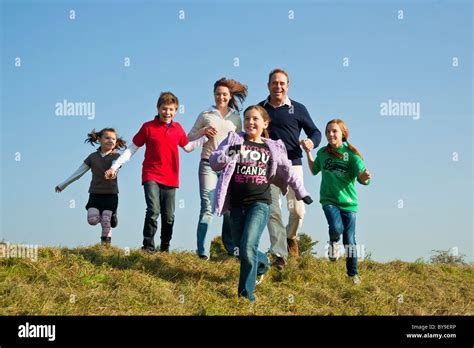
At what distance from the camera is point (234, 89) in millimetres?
10117

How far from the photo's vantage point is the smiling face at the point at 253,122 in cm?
770

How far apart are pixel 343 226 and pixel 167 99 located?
149 inches

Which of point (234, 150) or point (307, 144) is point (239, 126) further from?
point (234, 150)

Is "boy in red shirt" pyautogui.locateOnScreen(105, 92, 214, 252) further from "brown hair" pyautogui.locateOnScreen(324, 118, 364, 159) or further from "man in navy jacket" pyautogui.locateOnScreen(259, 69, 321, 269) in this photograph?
"brown hair" pyautogui.locateOnScreen(324, 118, 364, 159)

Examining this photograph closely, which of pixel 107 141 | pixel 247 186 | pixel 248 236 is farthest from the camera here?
pixel 107 141

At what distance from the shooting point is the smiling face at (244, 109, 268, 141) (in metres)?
7.70

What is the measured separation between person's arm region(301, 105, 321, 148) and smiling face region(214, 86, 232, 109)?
139 centimetres

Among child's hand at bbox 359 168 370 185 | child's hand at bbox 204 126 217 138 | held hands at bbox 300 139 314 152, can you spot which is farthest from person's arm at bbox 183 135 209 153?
child's hand at bbox 359 168 370 185

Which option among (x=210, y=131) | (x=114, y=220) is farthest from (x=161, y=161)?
(x=114, y=220)

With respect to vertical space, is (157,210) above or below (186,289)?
above

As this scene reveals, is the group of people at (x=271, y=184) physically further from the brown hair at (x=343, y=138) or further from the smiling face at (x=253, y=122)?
the smiling face at (x=253, y=122)
